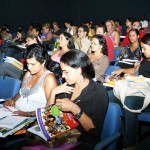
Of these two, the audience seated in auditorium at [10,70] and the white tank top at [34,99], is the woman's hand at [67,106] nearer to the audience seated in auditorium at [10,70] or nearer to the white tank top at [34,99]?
the white tank top at [34,99]

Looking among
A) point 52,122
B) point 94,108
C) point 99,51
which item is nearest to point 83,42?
point 99,51

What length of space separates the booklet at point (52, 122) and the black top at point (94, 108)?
0.13 meters

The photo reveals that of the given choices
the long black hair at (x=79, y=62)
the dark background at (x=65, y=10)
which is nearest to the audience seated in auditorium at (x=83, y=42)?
the long black hair at (x=79, y=62)

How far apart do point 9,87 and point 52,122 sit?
133 centimetres

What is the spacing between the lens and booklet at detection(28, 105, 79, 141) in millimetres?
1805

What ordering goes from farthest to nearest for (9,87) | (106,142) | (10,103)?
(9,87)
(10,103)
(106,142)

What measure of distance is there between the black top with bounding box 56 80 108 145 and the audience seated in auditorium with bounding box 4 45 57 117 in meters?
0.52

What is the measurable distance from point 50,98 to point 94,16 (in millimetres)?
11031

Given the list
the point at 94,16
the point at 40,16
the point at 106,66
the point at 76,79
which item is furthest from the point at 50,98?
the point at 94,16

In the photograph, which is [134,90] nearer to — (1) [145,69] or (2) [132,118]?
→ (2) [132,118]

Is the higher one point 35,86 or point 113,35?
point 113,35

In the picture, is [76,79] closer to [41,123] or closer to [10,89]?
[41,123]

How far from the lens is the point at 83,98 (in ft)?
6.64

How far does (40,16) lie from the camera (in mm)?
11695
